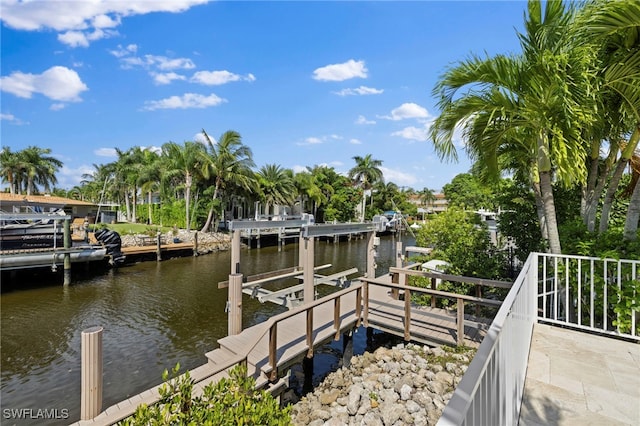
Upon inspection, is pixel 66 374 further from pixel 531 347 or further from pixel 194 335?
pixel 531 347

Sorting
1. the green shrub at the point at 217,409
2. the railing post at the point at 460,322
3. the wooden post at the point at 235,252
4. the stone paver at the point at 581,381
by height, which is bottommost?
the railing post at the point at 460,322

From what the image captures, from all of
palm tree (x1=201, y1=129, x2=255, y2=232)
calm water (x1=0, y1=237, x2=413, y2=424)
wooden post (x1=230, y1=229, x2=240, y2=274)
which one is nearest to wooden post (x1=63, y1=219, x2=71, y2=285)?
calm water (x1=0, y1=237, x2=413, y2=424)

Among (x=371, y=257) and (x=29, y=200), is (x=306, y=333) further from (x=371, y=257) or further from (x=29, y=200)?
(x=29, y=200)

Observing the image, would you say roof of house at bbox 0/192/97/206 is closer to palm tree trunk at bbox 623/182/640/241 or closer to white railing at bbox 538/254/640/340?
white railing at bbox 538/254/640/340

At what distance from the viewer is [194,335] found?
28.1 feet

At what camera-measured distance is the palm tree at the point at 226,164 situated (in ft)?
83.0

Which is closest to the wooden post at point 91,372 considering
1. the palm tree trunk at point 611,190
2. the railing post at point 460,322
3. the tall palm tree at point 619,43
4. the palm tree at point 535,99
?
the railing post at point 460,322

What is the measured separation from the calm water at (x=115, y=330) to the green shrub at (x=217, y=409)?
472 centimetres

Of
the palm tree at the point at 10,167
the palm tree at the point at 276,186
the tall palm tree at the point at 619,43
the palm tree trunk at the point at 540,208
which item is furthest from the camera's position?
the palm tree at the point at 276,186

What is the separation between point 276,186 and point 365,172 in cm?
1210

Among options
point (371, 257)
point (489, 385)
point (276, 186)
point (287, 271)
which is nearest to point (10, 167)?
Result: point (276, 186)

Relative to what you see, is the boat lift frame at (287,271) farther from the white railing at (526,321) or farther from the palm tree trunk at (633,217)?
the palm tree trunk at (633,217)

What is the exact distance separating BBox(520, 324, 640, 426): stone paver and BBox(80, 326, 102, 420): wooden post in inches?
168

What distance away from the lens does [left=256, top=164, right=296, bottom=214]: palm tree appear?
104 ft
